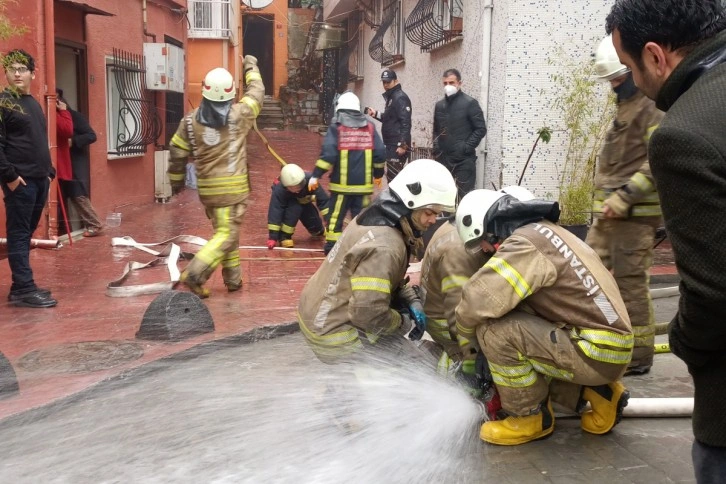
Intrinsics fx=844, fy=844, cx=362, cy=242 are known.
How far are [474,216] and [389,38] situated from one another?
1481cm

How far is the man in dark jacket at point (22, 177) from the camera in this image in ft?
22.0

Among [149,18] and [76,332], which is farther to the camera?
[149,18]

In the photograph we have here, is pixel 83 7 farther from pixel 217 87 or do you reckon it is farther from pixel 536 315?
pixel 536 315

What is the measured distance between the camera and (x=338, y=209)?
8836 millimetres

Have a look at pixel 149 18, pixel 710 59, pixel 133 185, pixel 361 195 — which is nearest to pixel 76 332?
pixel 361 195

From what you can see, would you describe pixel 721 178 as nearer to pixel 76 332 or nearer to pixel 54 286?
pixel 76 332

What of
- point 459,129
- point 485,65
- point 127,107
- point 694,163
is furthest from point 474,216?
point 127,107

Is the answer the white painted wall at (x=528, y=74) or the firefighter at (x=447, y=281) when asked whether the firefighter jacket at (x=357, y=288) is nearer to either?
the firefighter at (x=447, y=281)

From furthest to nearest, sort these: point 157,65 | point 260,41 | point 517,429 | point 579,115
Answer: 1. point 260,41
2. point 157,65
3. point 579,115
4. point 517,429


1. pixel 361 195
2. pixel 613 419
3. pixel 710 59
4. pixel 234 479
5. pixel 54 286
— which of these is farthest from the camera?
pixel 361 195

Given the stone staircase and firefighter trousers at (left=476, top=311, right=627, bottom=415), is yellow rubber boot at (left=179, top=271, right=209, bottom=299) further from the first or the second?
the stone staircase

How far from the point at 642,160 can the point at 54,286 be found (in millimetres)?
5280

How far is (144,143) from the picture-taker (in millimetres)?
13500

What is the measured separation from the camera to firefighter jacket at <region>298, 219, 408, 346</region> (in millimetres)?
4090
